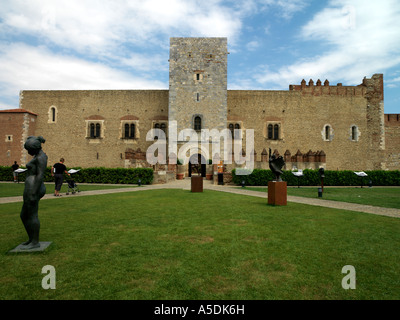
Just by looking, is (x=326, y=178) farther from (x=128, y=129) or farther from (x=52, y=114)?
(x=52, y=114)

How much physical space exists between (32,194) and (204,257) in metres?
2.93

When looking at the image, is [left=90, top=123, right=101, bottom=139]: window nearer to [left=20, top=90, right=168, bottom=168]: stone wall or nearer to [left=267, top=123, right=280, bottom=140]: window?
[left=20, top=90, right=168, bottom=168]: stone wall

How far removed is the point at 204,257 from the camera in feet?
12.2

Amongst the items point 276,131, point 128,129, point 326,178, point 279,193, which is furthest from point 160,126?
point 279,193

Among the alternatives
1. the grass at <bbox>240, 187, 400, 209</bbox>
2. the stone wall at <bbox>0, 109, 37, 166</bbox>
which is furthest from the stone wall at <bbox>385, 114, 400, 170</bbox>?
the stone wall at <bbox>0, 109, 37, 166</bbox>

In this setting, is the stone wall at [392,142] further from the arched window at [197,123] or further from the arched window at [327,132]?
the arched window at [197,123]

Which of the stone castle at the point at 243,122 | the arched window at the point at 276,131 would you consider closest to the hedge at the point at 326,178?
the stone castle at the point at 243,122

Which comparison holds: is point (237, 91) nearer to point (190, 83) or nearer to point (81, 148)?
point (190, 83)

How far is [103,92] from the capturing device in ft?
94.8

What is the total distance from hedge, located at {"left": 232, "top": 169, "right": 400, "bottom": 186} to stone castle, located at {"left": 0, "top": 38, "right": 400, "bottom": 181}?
Answer: 27.6ft

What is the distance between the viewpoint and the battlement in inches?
1166

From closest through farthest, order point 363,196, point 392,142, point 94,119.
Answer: point 363,196, point 94,119, point 392,142
